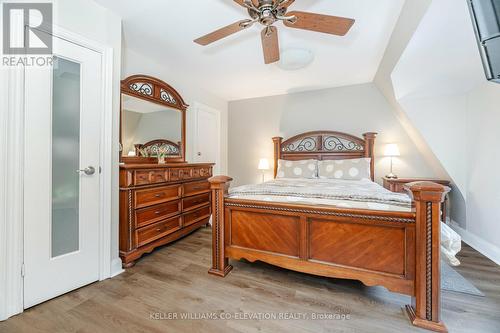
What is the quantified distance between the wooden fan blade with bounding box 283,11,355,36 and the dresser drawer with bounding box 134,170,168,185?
6.32ft

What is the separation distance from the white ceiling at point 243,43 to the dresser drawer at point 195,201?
190cm

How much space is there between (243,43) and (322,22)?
44.3 inches

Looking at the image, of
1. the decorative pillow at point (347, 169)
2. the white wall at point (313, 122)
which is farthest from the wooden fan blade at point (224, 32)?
the white wall at point (313, 122)

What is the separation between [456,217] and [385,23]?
2845 millimetres

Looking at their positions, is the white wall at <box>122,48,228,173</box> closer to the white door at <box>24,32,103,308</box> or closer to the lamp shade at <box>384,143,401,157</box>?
the white door at <box>24,32,103,308</box>

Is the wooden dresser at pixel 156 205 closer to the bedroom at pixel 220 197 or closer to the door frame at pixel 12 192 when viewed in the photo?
the bedroom at pixel 220 197

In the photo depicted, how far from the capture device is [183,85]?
3.56 m

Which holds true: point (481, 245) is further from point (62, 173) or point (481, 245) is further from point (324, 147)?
point (62, 173)

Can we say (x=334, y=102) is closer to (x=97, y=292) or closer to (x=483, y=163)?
(x=483, y=163)

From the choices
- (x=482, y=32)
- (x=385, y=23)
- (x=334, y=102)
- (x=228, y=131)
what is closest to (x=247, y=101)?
(x=228, y=131)

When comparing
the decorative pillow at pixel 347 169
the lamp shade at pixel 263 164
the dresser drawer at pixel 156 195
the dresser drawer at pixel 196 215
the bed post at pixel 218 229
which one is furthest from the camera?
the lamp shade at pixel 263 164

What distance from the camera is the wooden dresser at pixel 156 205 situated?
7.08ft

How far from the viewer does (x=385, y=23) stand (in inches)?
83.0

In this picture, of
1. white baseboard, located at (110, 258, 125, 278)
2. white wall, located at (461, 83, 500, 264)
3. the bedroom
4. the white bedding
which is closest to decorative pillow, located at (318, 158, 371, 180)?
the bedroom
